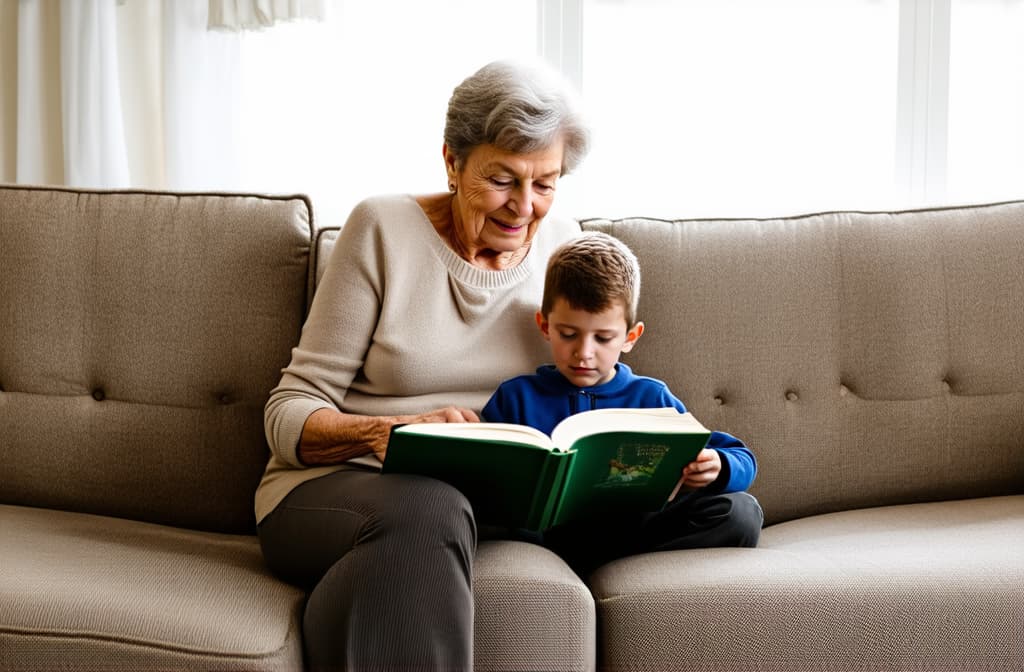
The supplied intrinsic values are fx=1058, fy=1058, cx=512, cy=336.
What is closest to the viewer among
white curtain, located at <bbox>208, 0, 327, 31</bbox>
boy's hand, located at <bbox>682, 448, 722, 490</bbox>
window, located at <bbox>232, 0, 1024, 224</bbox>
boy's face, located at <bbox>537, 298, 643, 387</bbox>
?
boy's hand, located at <bbox>682, 448, 722, 490</bbox>

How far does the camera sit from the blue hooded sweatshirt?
5.74ft

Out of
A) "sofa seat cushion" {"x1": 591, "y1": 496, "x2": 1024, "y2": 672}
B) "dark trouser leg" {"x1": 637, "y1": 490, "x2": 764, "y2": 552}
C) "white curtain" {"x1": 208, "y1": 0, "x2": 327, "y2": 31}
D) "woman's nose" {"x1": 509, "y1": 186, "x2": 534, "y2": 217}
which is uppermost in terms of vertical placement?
"white curtain" {"x1": 208, "y1": 0, "x2": 327, "y2": 31}

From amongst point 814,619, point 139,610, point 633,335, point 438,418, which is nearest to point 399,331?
point 438,418

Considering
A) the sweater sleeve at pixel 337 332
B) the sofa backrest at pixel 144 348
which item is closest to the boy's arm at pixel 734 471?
the sweater sleeve at pixel 337 332

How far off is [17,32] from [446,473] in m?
2.00

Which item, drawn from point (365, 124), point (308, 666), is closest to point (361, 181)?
point (365, 124)

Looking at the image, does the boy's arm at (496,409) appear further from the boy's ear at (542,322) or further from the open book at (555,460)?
the open book at (555,460)

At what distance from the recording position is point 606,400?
1.79 metres

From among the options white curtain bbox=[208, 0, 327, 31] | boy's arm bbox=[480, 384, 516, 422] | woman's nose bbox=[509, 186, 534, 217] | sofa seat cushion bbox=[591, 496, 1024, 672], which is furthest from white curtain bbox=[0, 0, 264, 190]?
sofa seat cushion bbox=[591, 496, 1024, 672]

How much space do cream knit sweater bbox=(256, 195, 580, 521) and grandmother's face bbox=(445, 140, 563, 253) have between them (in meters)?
0.06

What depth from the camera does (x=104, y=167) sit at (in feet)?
8.68

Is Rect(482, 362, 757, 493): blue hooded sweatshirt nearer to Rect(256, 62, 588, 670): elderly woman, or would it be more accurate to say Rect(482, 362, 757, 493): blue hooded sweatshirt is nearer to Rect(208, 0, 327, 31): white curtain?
Rect(256, 62, 588, 670): elderly woman

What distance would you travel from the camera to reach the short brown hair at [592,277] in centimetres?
170

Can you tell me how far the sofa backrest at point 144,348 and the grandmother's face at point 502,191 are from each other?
36cm
